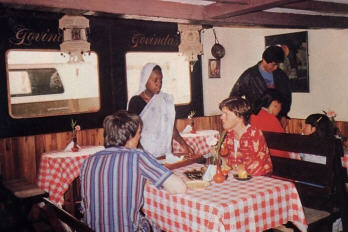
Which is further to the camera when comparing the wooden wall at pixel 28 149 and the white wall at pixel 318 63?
the white wall at pixel 318 63

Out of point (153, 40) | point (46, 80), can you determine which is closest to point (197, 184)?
point (153, 40)

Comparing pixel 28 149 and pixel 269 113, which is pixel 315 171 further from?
pixel 28 149

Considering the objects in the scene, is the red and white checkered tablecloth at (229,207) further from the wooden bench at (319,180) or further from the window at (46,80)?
the window at (46,80)

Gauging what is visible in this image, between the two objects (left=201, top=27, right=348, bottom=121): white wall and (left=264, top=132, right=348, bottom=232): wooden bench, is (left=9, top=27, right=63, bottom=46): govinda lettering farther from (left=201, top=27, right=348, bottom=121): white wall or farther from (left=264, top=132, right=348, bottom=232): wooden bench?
(left=264, top=132, right=348, bottom=232): wooden bench

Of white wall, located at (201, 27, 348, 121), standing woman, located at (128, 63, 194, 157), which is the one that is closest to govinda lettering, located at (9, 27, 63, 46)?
standing woman, located at (128, 63, 194, 157)

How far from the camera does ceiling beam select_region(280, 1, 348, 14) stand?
4527 millimetres

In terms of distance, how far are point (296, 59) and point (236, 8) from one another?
10.1 ft

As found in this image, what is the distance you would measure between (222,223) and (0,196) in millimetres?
2512

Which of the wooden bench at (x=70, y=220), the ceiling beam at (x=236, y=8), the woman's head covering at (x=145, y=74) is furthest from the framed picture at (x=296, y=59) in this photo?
the wooden bench at (x=70, y=220)

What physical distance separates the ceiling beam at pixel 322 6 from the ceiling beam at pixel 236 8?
2.02 feet

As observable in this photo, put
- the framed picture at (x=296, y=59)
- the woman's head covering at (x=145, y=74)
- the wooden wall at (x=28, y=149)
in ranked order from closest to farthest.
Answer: the woman's head covering at (x=145, y=74)
the wooden wall at (x=28, y=149)
the framed picture at (x=296, y=59)

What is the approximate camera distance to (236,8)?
4.23m

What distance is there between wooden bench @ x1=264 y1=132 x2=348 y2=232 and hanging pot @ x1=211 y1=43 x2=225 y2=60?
4.71 m

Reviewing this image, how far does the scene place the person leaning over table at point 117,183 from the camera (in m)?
2.36
